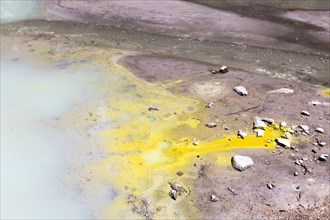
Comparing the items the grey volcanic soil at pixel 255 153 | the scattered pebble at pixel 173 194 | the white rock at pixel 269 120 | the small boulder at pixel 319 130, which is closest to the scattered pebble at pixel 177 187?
the scattered pebble at pixel 173 194

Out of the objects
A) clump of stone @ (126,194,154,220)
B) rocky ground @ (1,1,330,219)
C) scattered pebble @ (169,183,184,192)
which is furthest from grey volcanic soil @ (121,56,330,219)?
clump of stone @ (126,194,154,220)

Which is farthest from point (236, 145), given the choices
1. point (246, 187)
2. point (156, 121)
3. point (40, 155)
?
point (40, 155)

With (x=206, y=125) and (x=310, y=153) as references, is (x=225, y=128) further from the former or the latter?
(x=310, y=153)

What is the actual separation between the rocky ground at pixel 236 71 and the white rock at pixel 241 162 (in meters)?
0.11

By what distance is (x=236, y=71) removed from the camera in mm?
13586

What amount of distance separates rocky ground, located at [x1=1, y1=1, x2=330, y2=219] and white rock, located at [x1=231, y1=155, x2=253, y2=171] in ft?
0.36

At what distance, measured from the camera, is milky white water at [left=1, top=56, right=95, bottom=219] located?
891cm

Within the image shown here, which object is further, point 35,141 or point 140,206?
point 35,141

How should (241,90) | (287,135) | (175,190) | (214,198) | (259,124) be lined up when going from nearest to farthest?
(214,198) < (175,190) < (287,135) < (259,124) < (241,90)

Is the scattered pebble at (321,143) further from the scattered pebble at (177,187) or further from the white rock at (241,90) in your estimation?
the scattered pebble at (177,187)

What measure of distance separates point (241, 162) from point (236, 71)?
441 cm

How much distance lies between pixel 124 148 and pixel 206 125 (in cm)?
219

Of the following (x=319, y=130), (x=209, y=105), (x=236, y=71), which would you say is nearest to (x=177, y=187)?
(x=209, y=105)

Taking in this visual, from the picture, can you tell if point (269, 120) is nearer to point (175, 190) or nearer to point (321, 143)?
point (321, 143)
